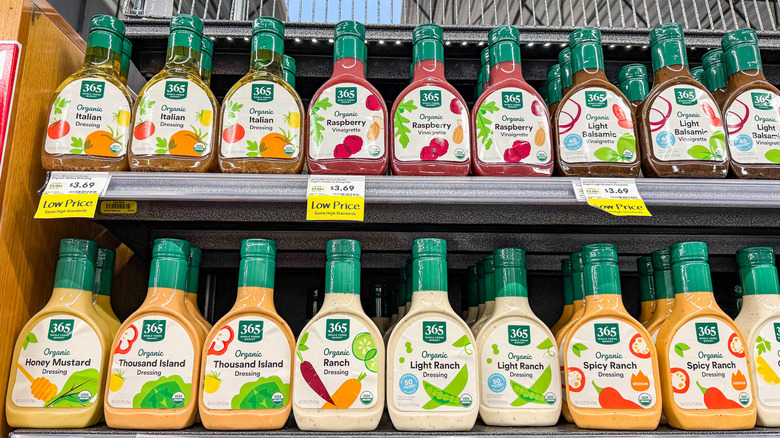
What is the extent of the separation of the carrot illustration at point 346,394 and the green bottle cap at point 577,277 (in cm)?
49

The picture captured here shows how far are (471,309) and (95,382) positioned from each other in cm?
81

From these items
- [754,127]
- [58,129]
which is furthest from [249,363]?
[754,127]

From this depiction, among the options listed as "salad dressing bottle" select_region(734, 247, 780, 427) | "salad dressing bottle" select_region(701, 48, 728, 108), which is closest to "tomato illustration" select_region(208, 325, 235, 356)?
"salad dressing bottle" select_region(734, 247, 780, 427)

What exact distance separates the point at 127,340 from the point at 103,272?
0.65 ft

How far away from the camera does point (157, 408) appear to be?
0.95 metres

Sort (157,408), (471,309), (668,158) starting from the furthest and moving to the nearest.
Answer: (471,309) < (668,158) < (157,408)

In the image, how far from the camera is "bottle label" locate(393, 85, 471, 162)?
104cm

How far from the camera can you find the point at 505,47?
114 cm

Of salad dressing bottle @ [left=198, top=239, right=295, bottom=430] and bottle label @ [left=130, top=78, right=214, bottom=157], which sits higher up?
bottle label @ [left=130, top=78, right=214, bottom=157]

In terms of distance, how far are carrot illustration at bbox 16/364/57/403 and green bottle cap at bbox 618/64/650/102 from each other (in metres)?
1.34

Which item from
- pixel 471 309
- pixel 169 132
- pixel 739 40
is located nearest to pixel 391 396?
pixel 471 309

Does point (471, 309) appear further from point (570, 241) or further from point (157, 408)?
point (157, 408)

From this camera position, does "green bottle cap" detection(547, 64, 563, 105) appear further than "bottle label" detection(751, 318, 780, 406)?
Yes

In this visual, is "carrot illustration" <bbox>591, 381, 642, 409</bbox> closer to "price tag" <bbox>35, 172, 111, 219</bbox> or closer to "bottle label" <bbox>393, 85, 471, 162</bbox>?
"bottle label" <bbox>393, 85, 471, 162</bbox>
